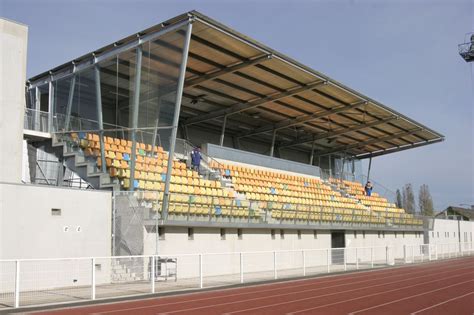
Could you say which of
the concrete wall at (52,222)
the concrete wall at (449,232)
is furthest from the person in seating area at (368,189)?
the concrete wall at (52,222)

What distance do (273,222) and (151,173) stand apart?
7030mm

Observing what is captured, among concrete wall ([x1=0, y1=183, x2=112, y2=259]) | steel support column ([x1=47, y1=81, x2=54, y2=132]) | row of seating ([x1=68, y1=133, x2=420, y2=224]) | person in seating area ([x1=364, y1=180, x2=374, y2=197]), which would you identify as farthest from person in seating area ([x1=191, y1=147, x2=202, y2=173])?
person in seating area ([x1=364, y1=180, x2=374, y2=197])

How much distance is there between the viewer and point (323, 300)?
14875 millimetres

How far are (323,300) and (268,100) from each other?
18.7m

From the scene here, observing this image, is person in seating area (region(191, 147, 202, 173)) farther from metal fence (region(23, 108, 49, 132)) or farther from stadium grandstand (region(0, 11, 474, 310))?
metal fence (region(23, 108, 49, 132))

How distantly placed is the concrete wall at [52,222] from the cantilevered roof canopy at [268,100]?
6.84 m

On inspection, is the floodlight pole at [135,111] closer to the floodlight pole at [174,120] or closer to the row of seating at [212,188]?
the row of seating at [212,188]

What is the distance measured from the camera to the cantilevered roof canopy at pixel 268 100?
23703 millimetres

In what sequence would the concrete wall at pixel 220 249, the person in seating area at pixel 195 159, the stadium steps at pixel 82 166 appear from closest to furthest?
1. the concrete wall at pixel 220 249
2. the stadium steps at pixel 82 166
3. the person in seating area at pixel 195 159

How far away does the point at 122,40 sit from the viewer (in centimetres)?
2289

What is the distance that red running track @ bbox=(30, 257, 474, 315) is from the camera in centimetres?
1264

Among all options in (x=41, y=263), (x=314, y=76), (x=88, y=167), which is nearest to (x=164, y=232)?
(x=88, y=167)

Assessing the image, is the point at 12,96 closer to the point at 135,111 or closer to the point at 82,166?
the point at 82,166

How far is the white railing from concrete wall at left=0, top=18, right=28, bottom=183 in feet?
17.3
